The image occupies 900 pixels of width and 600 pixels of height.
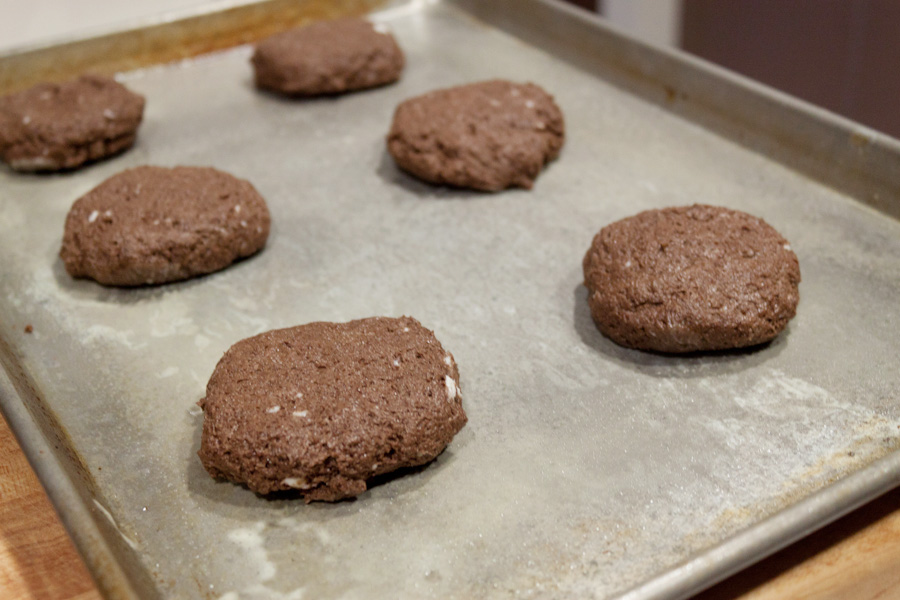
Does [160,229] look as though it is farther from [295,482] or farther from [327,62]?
[327,62]

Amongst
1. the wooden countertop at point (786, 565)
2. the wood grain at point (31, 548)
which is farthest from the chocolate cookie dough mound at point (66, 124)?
the wooden countertop at point (786, 565)

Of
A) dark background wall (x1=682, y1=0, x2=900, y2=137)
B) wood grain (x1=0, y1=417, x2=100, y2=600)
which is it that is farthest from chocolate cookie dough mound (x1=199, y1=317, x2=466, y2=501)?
dark background wall (x1=682, y1=0, x2=900, y2=137)

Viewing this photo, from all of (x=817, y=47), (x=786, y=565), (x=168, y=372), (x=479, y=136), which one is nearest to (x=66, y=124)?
(x=168, y=372)

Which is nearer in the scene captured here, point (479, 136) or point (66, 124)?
point (479, 136)

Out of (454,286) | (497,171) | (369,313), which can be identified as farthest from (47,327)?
(497,171)

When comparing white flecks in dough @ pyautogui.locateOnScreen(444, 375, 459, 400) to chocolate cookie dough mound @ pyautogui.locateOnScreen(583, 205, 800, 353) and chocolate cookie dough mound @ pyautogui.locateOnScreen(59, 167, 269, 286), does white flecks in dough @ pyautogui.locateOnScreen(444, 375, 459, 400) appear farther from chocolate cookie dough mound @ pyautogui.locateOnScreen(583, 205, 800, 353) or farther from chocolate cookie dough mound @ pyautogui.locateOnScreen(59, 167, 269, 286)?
chocolate cookie dough mound @ pyautogui.locateOnScreen(59, 167, 269, 286)

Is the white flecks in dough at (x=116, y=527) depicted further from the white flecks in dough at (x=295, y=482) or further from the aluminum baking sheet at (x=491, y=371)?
the white flecks in dough at (x=295, y=482)

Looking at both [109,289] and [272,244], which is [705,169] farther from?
[109,289]
